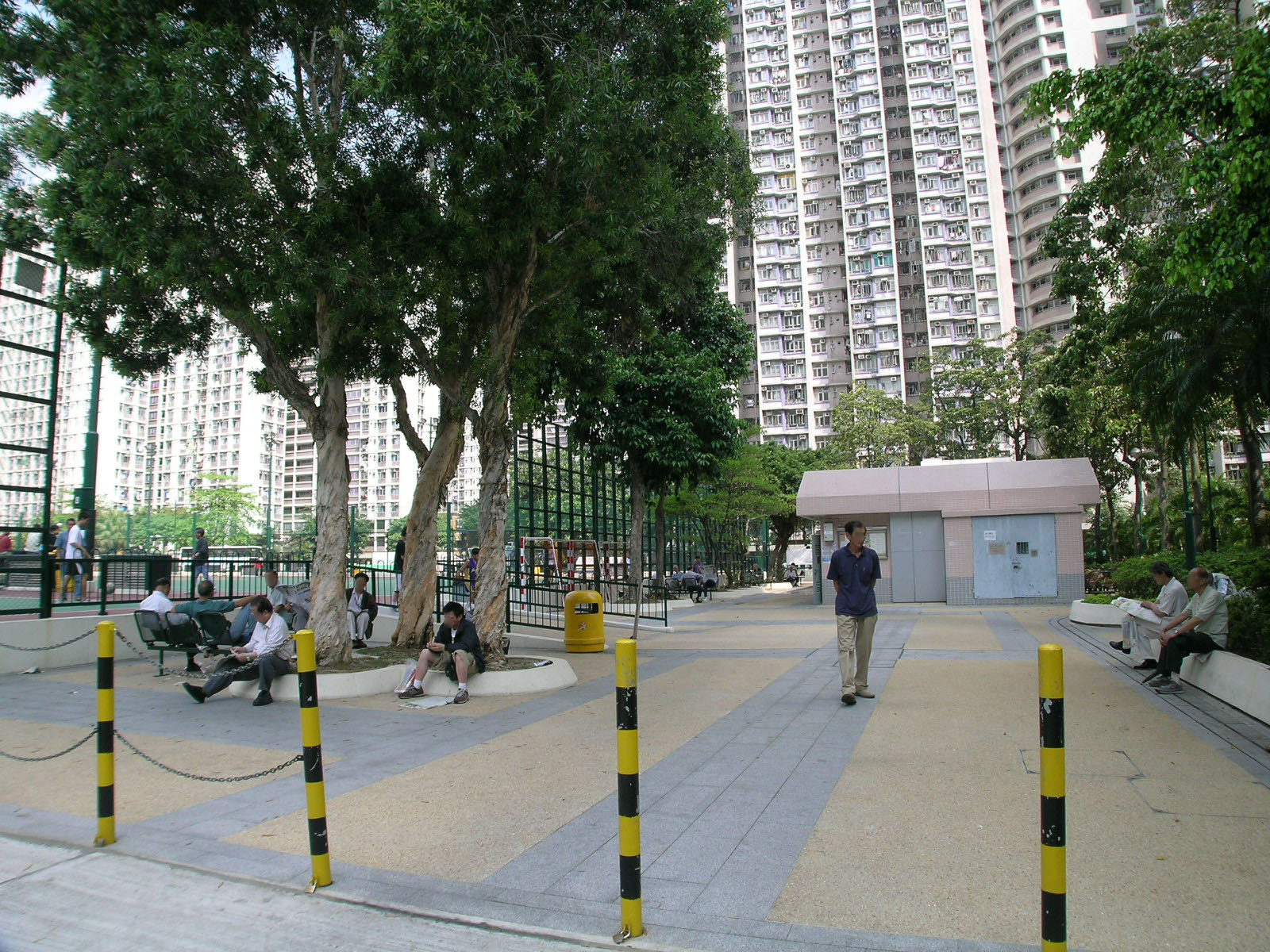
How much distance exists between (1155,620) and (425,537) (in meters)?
9.04

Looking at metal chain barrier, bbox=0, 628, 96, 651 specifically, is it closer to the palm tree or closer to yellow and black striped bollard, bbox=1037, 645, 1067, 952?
yellow and black striped bollard, bbox=1037, 645, 1067, 952

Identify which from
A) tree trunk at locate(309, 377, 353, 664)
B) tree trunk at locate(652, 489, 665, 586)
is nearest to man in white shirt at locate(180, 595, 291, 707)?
tree trunk at locate(309, 377, 353, 664)

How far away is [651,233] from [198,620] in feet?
27.0

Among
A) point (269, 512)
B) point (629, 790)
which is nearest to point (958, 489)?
point (629, 790)

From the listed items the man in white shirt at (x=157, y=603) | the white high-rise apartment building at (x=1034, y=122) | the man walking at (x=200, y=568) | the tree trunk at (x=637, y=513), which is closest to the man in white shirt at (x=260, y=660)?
the man in white shirt at (x=157, y=603)

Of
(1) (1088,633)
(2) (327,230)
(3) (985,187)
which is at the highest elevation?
(3) (985,187)

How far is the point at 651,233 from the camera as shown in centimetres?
1295

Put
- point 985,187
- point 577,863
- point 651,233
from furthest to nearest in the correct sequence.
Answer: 1. point 985,187
2. point 651,233
3. point 577,863

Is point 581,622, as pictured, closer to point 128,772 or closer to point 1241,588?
point 128,772

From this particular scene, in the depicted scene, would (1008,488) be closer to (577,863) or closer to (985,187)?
(577,863)

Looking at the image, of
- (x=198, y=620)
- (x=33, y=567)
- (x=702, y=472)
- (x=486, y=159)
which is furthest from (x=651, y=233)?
(x=702, y=472)

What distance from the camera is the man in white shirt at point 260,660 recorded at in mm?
9000

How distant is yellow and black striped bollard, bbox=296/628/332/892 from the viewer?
3990mm

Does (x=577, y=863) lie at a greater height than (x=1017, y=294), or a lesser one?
lesser
